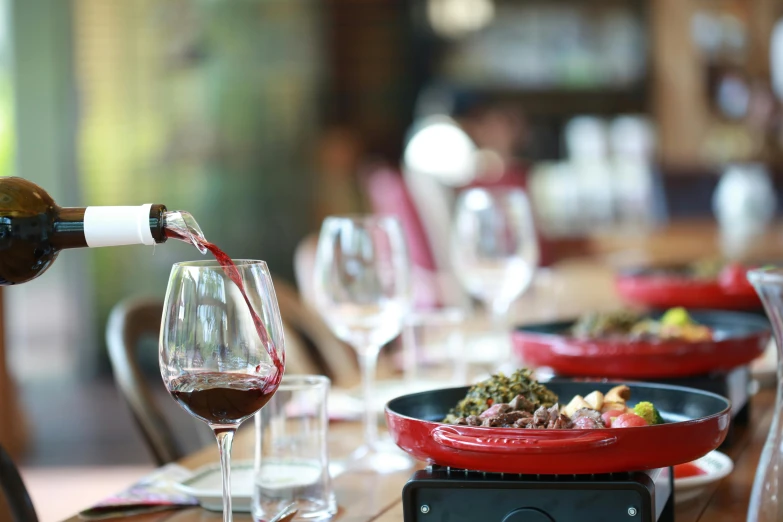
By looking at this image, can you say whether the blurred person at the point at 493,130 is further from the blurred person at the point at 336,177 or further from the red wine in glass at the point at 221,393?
the red wine in glass at the point at 221,393

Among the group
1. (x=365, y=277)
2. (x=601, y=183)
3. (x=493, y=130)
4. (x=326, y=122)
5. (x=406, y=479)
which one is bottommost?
(x=406, y=479)

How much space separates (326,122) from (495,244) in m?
5.18

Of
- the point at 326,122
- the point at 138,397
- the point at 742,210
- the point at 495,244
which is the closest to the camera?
the point at 138,397

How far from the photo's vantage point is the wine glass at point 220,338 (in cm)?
80

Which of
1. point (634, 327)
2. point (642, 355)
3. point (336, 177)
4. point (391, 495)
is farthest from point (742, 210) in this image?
point (391, 495)


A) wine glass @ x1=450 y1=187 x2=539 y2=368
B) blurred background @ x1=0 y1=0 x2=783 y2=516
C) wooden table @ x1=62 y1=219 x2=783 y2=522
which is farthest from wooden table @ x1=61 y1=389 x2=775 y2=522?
blurred background @ x1=0 y1=0 x2=783 y2=516

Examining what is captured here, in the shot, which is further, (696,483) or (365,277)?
(365,277)

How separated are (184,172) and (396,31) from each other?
1941 millimetres

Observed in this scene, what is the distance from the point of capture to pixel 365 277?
4.15 feet

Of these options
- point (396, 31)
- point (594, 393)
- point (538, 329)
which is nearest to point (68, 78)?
point (396, 31)

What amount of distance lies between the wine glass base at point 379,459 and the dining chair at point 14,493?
33cm

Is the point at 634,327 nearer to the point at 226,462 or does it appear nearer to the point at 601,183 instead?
the point at 226,462

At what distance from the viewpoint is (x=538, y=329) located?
151 cm

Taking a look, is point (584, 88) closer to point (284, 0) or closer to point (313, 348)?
point (284, 0)
